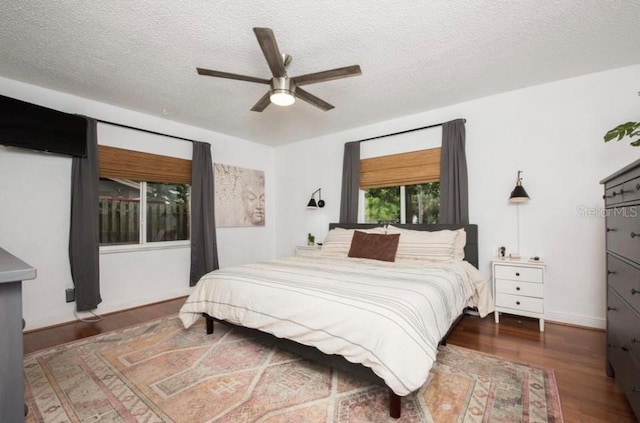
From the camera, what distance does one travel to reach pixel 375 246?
318 cm

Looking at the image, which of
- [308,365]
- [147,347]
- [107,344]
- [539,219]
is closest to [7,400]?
[308,365]

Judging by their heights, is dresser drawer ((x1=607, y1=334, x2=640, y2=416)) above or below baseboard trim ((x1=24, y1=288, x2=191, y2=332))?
above

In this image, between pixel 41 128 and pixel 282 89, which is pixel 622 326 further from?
pixel 41 128

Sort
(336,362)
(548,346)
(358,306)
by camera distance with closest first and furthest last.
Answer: (358,306) → (336,362) → (548,346)

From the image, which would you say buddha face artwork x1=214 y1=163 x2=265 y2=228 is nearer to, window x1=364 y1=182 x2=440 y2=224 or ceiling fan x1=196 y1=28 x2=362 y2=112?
window x1=364 y1=182 x2=440 y2=224

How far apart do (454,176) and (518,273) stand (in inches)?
48.8

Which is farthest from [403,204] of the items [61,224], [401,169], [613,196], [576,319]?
[61,224]

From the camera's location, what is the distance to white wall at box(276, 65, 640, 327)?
2.73 metres

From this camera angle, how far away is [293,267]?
8.62ft

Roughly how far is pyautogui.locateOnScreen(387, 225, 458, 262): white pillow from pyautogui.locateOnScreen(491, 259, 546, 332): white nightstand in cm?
47

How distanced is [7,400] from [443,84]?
3.59 metres

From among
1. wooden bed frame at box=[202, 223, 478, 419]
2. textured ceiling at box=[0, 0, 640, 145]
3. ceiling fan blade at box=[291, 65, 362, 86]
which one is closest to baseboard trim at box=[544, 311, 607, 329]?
wooden bed frame at box=[202, 223, 478, 419]

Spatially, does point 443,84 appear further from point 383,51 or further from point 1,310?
point 1,310

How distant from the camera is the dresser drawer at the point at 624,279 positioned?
1.37m
